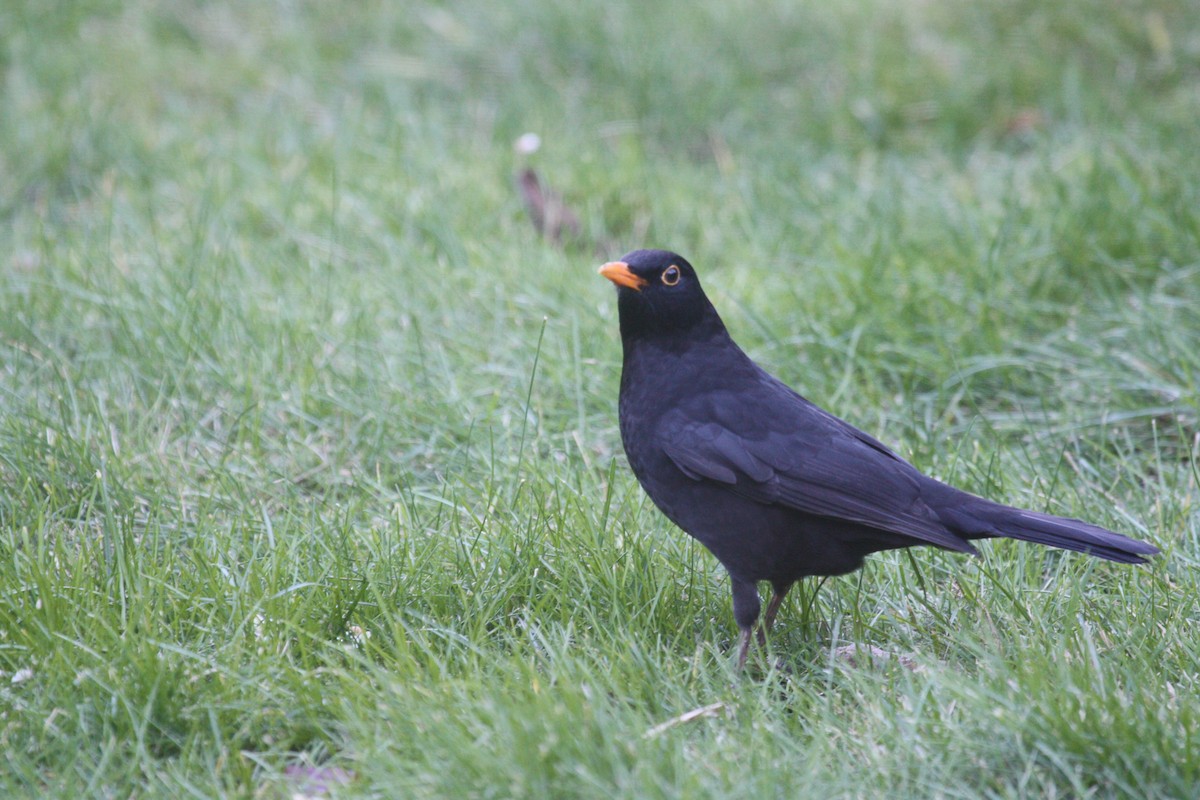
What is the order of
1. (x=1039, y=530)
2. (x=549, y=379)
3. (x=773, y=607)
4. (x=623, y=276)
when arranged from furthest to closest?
(x=549, y=379) < (x=623, y=276) < (x=773, y=607) < (x=1039, y=530)

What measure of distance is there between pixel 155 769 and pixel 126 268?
3.04 m

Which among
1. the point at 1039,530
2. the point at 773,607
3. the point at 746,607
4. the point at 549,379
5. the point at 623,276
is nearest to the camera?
the point at 1039,530

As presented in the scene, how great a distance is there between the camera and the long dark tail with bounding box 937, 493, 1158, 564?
304 cm

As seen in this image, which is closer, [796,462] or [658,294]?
[796,462]

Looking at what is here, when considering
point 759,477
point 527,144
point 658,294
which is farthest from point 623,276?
point 527,144

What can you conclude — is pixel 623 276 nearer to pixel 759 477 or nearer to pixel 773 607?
pixel 759 477

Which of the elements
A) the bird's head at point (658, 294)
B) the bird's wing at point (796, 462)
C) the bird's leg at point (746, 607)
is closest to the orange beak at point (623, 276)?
the bird's head at point (658, 294)

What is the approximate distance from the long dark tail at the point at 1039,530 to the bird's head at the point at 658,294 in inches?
37.4

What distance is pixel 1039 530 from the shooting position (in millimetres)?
3102

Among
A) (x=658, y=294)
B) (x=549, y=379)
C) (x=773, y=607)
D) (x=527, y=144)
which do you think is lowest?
(x=773, y=607)

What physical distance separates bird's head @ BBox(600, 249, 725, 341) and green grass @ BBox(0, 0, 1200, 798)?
1.65 ft

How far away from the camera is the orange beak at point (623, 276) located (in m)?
3.62

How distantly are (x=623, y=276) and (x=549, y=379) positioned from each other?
1139 mm

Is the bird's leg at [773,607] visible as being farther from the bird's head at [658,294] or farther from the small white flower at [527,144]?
the small white flower at [527,144]
